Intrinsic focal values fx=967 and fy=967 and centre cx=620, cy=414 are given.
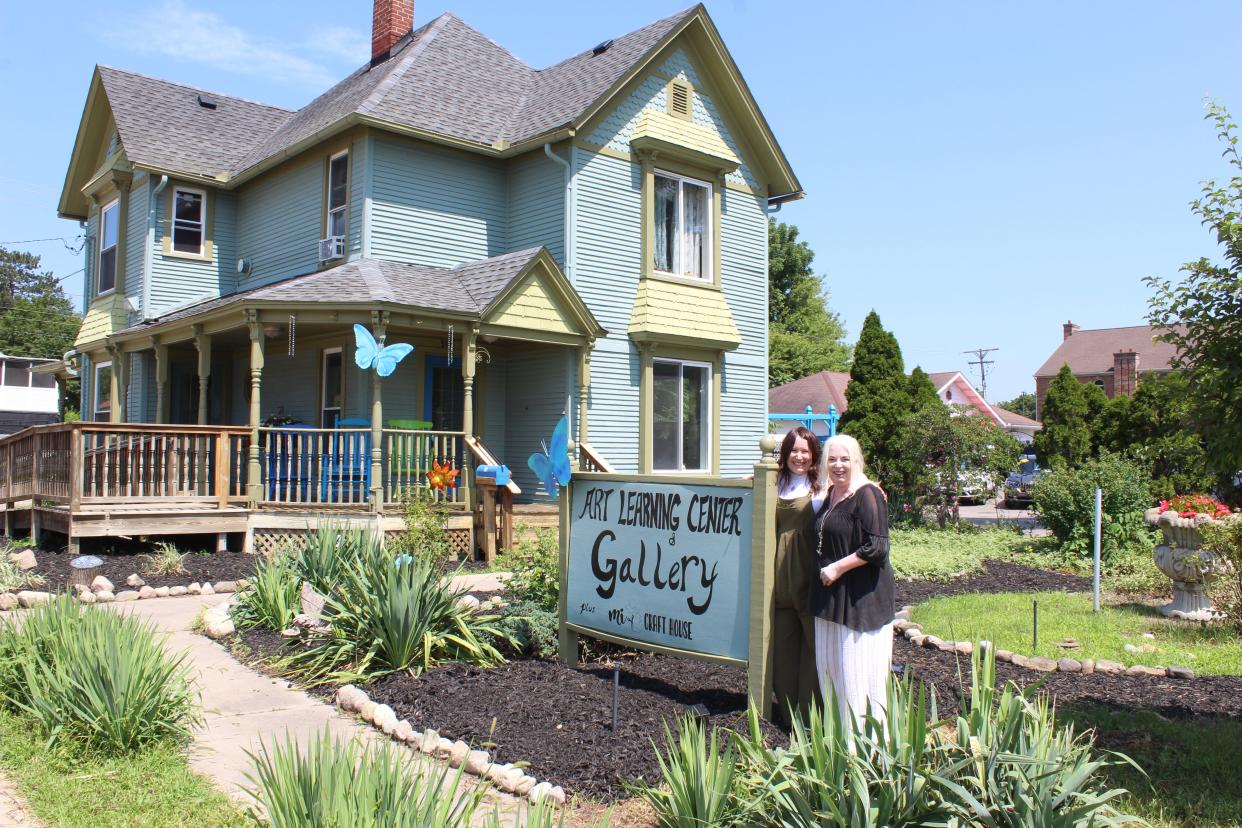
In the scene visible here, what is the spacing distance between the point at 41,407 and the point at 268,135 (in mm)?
37155

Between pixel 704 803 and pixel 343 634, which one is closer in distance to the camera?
pixel 704 803

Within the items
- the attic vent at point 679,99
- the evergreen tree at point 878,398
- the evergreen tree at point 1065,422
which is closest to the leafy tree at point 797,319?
the evergreen tree at point 1065,422

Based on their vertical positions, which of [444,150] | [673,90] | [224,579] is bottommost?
[224,579]

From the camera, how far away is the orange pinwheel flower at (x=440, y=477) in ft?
43.9

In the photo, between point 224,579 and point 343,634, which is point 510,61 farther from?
point 343,634

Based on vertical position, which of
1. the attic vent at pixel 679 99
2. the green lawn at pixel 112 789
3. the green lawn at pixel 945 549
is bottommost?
the green lawn at pixel 112 789

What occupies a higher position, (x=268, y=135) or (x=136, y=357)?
(x=268, y=135)

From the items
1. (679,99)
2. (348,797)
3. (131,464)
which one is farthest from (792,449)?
(679,99)

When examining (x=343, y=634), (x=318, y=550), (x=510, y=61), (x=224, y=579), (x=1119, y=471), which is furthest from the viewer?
(x=510, y=61)

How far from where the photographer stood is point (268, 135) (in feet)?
68.8

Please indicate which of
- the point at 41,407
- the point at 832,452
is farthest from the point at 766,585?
the point at 41,407

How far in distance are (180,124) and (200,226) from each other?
2.33 m

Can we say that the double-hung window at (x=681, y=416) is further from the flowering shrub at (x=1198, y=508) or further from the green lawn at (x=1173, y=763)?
the green lawn at (x=1173, y=763)

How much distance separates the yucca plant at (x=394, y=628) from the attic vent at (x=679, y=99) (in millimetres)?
13018
